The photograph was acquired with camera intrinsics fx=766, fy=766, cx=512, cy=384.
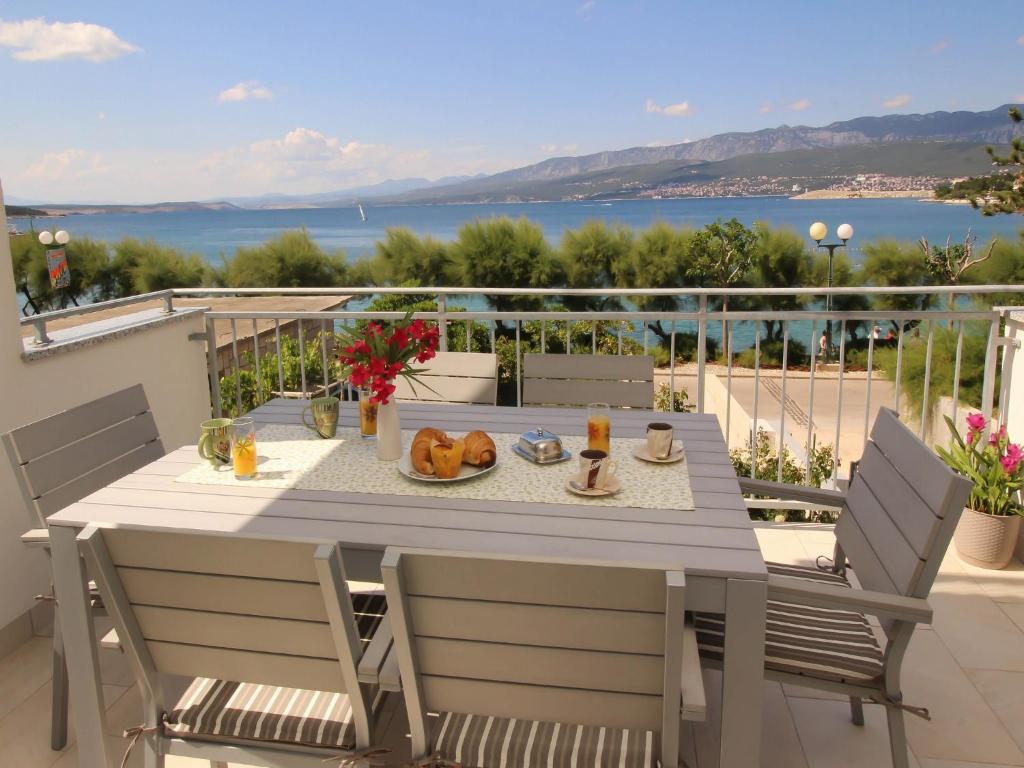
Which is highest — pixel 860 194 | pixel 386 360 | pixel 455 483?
pixel 386 360

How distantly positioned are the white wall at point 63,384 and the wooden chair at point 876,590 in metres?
2.34

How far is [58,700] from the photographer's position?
6.84ft

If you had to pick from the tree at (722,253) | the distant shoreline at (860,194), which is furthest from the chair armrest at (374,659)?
the distant shoreline at (860,194)

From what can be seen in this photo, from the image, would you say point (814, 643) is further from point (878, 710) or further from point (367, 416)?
point (367, 416)

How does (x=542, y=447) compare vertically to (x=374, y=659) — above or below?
above

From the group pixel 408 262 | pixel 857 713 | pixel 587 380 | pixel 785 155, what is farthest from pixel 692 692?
pixel 785 155

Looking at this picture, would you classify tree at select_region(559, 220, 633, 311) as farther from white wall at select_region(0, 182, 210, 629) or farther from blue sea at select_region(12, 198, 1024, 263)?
blue sea at select_region(12, 198, 1024, 263)

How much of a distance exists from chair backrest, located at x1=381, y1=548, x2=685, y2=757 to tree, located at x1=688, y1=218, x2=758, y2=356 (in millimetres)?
22531

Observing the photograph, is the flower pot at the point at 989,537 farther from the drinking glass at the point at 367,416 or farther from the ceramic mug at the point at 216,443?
the ceramic mug at the point at 216,443

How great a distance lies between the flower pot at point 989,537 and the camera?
9.90 ft

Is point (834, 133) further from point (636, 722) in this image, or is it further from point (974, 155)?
point (636, 722)

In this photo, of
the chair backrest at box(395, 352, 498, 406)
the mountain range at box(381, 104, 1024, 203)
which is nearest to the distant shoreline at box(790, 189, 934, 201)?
the mountain range at box(381, 104, 1024, 203)

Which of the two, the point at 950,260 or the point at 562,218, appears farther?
the point at 562,218

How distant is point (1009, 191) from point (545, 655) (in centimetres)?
1490
